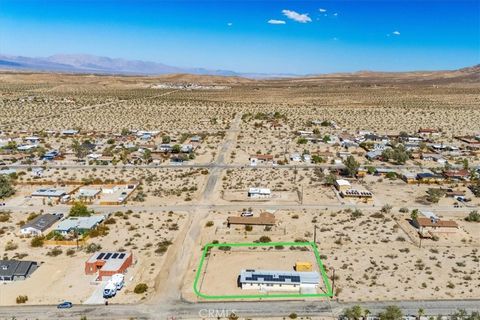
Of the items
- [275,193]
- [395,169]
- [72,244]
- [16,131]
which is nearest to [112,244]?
[72,244]

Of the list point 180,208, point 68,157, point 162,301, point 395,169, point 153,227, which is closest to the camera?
point 162,301

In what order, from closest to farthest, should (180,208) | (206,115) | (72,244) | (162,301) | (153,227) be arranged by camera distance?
1. (162,301)
2. (72,244)
3. (153,227)
4. (180,208)
5. (206,115)

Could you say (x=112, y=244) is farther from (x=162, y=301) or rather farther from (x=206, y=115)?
(x=206, y=115)

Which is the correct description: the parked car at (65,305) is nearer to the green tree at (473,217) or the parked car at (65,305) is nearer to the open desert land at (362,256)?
the open desert land at (362,256)

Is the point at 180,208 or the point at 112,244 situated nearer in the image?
the point at 112,244

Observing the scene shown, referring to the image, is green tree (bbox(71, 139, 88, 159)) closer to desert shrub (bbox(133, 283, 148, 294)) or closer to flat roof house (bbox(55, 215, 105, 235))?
flat roof house (bbox(55, 215, 105, 235))
